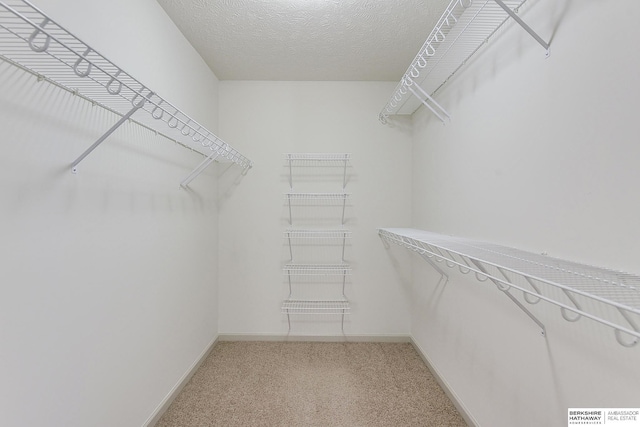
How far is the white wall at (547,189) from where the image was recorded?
2.62 feet

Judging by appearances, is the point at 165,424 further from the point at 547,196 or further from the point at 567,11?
the point at 567,11

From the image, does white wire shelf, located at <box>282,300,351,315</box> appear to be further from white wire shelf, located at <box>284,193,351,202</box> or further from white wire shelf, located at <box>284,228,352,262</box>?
white wire shelf, located at <box>284,193,351,202</box>

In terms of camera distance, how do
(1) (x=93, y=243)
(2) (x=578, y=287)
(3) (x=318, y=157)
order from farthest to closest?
(3) (x=318, y=157), (1) (x=93, y=243), (2) (x=578, y=287)

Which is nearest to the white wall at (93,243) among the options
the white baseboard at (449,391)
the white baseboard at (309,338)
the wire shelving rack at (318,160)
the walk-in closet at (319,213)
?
the walk-in closet at (319,213)

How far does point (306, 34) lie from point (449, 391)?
2.58 metres

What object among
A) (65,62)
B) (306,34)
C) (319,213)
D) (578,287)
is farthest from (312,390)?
(306,34)

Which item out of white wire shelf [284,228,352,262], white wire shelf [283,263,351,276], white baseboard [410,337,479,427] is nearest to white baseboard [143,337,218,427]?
white wire shelf [283,263,351,276]

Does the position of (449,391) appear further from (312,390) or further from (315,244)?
(315,244)

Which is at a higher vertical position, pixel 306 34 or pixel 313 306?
pixel 306 34

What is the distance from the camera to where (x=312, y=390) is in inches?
77.5

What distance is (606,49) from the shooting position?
2.74 ft

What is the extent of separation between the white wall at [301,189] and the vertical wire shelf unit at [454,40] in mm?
537

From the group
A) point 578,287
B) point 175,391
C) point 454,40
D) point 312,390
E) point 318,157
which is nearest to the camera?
point 578,287

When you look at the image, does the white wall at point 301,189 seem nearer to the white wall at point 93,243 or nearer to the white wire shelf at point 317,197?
the white wire shelf at point 317,197
